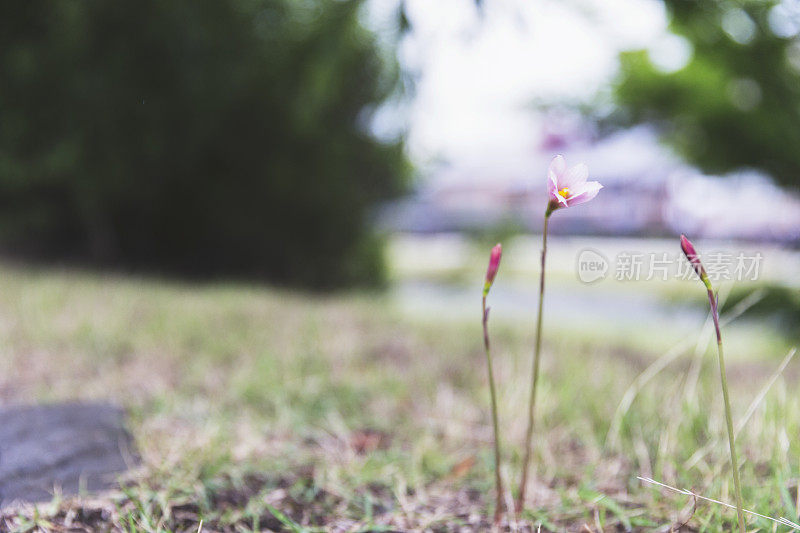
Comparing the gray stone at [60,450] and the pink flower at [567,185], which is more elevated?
the pink flower at [567,185]

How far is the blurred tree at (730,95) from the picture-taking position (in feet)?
10.3

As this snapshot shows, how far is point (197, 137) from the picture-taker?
3986 millimetres

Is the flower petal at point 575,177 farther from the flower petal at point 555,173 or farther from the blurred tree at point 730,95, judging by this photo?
the blurred tree at point 730,95

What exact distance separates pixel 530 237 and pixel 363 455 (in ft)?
22.8

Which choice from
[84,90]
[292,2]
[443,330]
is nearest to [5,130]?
[84,90]

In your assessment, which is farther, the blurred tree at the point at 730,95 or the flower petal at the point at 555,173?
the blurred tree at the point at 730,95

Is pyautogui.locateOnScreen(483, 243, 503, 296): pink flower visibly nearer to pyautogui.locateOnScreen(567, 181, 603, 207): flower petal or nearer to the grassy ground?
pyautogui.locateOnScreen(567, 181, 603, 207): flower petal

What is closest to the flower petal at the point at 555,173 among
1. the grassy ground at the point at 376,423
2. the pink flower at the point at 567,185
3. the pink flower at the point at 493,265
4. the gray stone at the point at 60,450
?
the pink flower at the point at 567,185

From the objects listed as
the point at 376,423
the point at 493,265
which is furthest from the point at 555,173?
the point at 376,423

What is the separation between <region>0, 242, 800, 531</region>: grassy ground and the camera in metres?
0.99

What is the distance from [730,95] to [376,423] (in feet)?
10.6

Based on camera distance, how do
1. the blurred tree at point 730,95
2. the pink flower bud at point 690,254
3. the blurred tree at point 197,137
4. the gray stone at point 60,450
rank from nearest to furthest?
the pink flower bud at point 690,254, the gray stone at point 60,450, the blurred tree at point 730,95, the blurred tree at point 197,137

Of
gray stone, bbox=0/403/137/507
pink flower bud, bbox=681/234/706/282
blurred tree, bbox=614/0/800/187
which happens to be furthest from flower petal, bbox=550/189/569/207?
blurred tree, bbox=614/0/800/187

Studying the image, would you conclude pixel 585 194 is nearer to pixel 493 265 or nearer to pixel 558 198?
pixel 558 198
